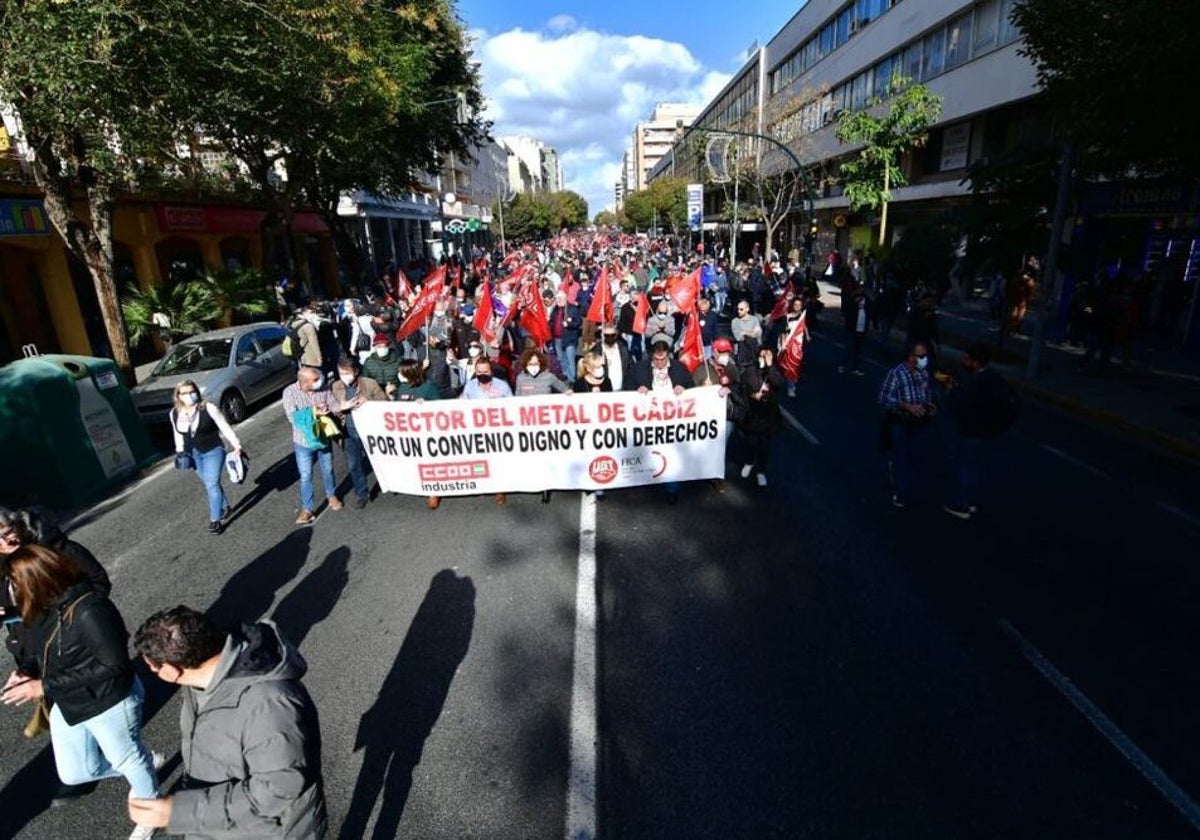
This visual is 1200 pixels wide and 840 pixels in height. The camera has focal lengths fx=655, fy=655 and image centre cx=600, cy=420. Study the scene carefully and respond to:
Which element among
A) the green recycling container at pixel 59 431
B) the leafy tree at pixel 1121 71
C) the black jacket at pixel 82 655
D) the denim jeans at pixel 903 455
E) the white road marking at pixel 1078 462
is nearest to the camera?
the black jacket at pixel 82 655

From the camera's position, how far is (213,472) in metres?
6.66

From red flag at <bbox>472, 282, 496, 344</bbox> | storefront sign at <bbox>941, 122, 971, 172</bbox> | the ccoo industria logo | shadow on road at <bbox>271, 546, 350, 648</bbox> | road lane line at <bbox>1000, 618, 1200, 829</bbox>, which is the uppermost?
storefront sign at <bbox>941, 122, 971, 172</bbox>

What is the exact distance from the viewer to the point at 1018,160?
12.5 m

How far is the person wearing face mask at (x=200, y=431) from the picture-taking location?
6367mm

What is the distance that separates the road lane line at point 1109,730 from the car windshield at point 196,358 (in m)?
12.1

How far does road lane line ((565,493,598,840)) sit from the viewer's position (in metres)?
3.42

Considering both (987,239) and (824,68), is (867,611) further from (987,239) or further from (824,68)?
(824,68)

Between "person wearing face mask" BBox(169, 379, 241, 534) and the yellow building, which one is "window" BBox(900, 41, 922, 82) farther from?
"person wearing face mask" BBox(169, 379, 241, 534)

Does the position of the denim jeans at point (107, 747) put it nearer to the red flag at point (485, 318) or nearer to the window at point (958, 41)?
the red flag at point (485, 318)

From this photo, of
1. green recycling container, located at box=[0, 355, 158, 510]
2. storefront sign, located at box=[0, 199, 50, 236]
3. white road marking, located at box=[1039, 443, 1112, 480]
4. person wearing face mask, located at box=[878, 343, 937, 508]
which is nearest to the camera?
person wearing face mask, located at box=[878, 343, 937, 508]

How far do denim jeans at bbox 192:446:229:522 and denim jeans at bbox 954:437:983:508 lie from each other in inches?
292

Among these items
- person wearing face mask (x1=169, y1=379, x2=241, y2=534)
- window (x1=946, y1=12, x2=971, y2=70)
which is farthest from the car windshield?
window (x1=946, y1=12, x2=971, y2=70)

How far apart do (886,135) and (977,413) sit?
71.1 feet

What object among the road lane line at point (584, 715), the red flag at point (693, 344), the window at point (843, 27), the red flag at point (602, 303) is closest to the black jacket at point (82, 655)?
the road lane line at point (584, 715)
